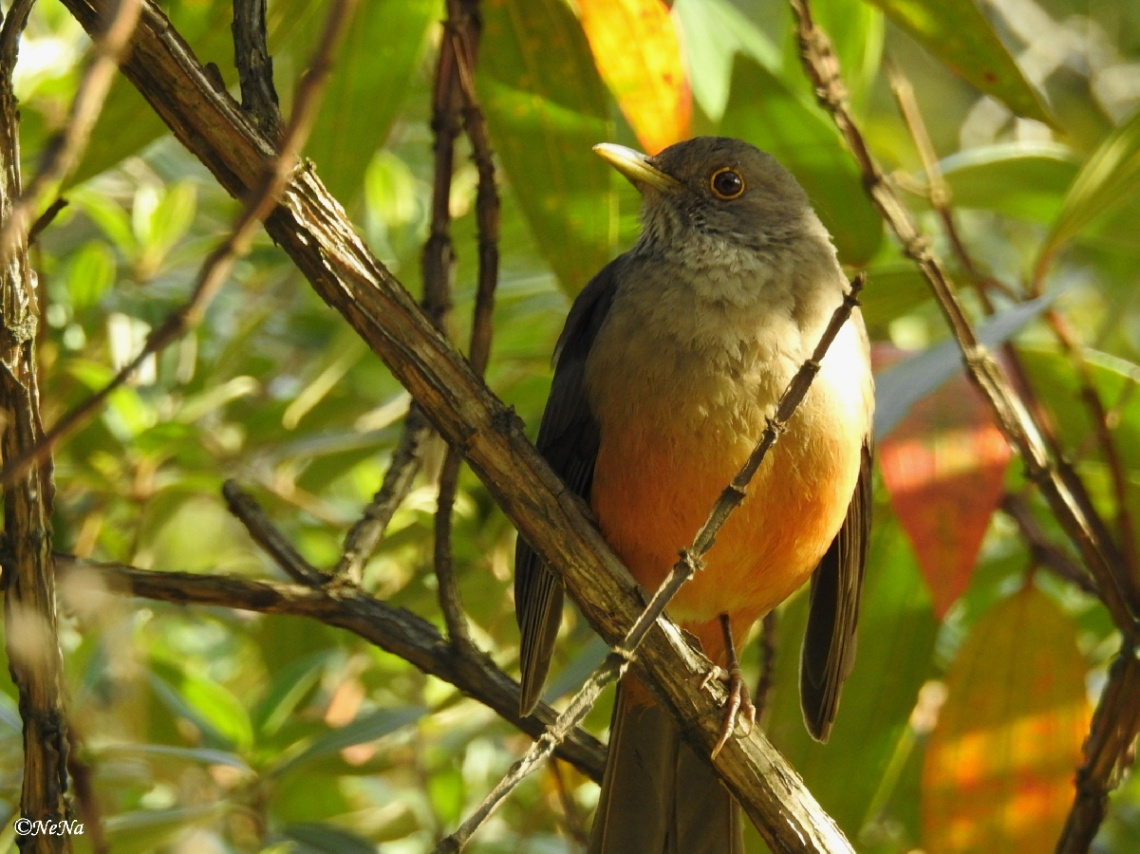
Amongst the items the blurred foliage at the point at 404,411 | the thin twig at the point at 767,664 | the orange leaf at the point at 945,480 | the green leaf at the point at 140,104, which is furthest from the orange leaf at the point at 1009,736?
the green leaf at the point at 140,104

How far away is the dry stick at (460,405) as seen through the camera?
8.21 ft

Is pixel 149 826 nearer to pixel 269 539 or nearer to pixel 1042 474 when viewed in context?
pixel 269 539

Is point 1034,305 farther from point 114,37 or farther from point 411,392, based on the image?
point 114,37

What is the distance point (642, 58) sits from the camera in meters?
3.43

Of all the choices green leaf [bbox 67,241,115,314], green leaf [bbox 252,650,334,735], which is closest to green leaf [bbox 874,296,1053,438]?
green leaf [bbox 252,650,334,735]

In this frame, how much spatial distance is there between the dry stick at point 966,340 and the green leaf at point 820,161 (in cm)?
71

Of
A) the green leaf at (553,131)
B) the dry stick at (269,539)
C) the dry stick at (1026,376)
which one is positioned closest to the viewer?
the dry stick at (269,539)

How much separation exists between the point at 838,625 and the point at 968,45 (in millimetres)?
1659

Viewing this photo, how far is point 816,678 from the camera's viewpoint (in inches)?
161

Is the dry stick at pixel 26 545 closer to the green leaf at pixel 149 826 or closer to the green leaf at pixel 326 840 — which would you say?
the green leaf at pixel 149 826

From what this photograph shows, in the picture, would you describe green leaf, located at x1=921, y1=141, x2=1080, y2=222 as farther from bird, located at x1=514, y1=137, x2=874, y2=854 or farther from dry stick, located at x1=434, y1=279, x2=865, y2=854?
dry stick, located at x1=434, y1=279, x2=865, y2=854

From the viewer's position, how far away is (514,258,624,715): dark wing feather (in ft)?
11.8

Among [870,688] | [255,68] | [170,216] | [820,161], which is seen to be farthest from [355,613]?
[170,216]

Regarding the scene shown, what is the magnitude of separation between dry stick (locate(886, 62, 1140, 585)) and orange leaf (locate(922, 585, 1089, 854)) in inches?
15.3
